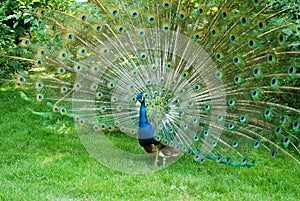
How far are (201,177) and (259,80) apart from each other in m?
1.14

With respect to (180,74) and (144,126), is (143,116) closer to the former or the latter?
(144,126)

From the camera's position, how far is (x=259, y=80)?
4027 millimetres

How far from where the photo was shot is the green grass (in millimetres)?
3918

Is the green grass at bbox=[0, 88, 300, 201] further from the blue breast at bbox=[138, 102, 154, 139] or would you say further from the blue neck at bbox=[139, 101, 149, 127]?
the blue neck at bbox=[139, 101, 149, 127]

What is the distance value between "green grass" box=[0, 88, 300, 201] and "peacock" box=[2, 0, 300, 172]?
0.21 m

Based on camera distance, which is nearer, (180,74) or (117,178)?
(117,178)

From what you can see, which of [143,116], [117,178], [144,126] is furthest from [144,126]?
[117,178]

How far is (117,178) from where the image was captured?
429cm

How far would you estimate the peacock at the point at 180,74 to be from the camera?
3979 mm

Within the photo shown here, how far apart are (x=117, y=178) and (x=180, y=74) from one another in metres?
1.24

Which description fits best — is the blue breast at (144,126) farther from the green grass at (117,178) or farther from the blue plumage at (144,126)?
the green grass at (117,178)

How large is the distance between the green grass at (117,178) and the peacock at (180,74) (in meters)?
0.21

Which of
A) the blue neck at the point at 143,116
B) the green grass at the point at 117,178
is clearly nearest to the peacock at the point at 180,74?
the blue neck at the point at 143,116

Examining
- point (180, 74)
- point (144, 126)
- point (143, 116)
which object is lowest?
point (144, 126)
